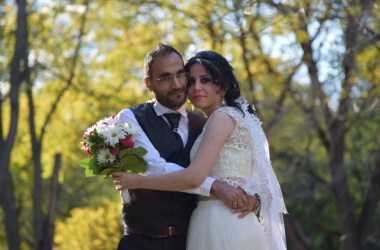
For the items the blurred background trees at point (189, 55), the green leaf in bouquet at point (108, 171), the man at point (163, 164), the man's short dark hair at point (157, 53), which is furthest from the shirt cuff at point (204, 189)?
the blurred background trees at point (189, 55)

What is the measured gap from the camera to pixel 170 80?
5.95 meters

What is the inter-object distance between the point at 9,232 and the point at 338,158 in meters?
5.91

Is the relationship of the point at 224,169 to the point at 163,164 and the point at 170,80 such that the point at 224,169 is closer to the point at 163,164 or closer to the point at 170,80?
the point at 163,164

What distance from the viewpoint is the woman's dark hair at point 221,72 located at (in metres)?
5.91

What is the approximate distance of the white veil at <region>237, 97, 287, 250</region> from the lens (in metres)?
5.96

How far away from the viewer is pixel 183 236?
5.95 meters

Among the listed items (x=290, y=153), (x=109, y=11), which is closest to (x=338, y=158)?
(x=290, y=153)

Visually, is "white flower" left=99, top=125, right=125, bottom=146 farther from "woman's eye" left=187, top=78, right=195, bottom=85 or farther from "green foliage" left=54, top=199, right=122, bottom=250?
"green foliage" left=54, top=199, right=122, bottom=250

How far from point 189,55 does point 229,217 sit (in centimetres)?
882

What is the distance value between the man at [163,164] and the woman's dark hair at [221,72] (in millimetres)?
133

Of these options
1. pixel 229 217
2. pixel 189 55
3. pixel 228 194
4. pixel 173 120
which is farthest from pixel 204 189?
pixel 189 55

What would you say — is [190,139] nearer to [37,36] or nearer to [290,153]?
[37,36]

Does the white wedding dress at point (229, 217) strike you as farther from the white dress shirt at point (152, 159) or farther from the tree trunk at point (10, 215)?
the tree trunk at point (10, 215)

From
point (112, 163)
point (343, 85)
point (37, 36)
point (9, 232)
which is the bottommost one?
point (9, 232)
